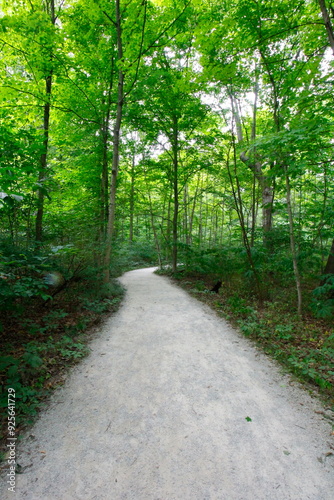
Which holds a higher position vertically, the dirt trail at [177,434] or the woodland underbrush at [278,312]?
the woodland underbrush at [278,312]

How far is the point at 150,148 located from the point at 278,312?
9.17 m

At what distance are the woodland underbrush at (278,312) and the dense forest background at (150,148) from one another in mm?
42

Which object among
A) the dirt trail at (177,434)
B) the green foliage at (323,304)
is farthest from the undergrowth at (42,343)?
the green foliage at (323,304)

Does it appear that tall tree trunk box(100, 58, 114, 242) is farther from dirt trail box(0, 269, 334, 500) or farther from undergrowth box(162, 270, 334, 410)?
dirt trail box(0, 269, 334, 500)

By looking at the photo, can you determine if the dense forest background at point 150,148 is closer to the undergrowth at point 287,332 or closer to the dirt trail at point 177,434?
the undergrowth at point 287,332

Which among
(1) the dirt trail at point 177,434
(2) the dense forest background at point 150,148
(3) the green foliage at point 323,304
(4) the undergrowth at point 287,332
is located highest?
(2) the dense forest background at point 150,148

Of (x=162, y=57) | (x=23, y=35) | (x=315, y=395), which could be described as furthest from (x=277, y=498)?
(x=162, y=57)

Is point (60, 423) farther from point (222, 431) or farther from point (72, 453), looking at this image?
point (222, 431)

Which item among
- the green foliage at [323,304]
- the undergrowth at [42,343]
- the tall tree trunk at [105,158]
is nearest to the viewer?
the undergrowth at [42,343]

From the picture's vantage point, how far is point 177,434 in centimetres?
226

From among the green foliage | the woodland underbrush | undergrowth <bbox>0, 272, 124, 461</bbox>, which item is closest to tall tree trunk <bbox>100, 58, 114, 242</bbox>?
undergrowth <bbox>0, 272, 124, 461</bbox>

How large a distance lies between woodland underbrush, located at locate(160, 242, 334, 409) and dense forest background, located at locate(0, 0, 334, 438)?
0.04 metres

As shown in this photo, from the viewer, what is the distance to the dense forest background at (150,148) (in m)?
3.73

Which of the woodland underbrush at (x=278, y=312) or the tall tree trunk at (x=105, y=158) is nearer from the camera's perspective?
the woodland underbrush at (x=278, y=312)
